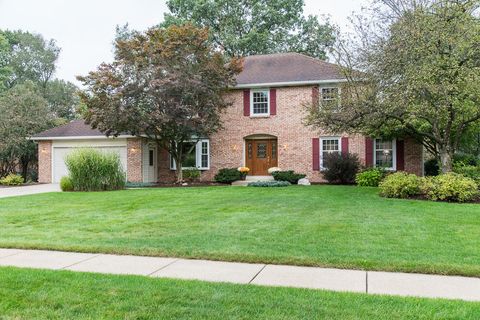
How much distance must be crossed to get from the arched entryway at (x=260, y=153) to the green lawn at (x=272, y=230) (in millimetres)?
8711

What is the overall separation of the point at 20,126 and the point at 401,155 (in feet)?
68.5

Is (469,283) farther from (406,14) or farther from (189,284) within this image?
(406,14)

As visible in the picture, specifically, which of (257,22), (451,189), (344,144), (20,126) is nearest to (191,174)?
(344,144)

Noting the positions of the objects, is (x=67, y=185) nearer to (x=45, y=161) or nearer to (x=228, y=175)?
(x=228, y=175)

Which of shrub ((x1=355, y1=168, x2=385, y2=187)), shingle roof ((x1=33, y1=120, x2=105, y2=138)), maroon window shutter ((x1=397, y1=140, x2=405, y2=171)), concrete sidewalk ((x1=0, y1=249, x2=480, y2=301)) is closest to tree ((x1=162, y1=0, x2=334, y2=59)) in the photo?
shingle roof ((x1=33, y1=120, x2=105, y2=138))

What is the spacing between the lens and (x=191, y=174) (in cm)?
2050

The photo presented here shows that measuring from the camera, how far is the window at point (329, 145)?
1945 centimetres

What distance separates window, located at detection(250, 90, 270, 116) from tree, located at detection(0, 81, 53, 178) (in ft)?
43.9

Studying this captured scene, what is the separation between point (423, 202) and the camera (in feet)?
36.8

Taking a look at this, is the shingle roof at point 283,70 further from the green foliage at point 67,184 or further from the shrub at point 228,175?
the green foliage at point 67,184

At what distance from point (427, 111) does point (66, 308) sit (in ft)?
35.8

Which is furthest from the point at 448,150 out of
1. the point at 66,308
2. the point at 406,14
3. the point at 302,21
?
the point at 302,21

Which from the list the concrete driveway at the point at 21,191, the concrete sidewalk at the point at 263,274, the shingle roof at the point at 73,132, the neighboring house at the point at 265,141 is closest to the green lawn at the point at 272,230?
the concrete sidewalk at the point at 263,274

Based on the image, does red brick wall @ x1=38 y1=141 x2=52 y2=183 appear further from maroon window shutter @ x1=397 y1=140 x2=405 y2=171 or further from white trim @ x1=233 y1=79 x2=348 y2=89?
maroon window shutter @ x1=397 y1=140 x2=405 y2=171
